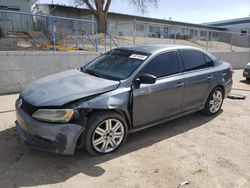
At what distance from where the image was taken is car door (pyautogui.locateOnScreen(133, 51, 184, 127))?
142 inches

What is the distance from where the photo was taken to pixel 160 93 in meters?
3.82

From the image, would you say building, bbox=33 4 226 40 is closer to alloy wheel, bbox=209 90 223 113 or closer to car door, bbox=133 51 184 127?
alloy wheel, bbox=209 90 223 113

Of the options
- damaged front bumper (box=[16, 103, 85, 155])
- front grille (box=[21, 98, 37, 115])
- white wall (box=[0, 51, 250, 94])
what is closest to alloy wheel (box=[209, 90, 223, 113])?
damaged front bumper (box=[16, 103, 85, 155])

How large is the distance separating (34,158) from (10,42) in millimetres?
7287

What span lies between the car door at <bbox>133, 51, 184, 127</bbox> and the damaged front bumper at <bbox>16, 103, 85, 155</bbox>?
103cm

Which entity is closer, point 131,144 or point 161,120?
point 131,144

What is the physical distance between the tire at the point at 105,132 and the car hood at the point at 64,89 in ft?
1.19

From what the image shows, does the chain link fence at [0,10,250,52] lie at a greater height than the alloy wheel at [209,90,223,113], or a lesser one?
greater

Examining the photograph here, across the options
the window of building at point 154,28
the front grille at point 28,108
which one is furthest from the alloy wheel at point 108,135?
the window of building at point 154,28

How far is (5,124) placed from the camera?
4.34m

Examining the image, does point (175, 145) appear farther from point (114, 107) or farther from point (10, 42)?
point (10, 42)

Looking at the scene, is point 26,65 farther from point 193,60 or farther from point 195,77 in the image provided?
point 195,77

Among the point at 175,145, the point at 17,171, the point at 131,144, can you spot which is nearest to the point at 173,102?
the point at 175,145

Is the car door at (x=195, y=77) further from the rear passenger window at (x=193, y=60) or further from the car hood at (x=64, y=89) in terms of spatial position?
the car hood at (x=64, y=89)
